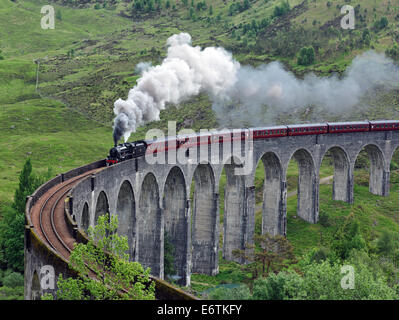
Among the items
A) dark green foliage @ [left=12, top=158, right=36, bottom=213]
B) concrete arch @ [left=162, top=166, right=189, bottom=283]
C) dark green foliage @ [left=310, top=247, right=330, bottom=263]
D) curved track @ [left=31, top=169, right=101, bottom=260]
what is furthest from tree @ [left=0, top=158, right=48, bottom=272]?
dark green foliage @ [left=310, top=247, right=330, bottom=263]

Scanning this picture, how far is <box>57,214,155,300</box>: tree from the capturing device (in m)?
26.9

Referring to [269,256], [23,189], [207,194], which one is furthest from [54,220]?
[269,256]

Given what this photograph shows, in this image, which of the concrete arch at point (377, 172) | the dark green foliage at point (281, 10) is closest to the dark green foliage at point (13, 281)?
the concrete arch at point (377, 172)

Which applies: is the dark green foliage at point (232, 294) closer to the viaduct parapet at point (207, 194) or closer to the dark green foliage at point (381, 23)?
the viaduct parapet at point (207, 194)

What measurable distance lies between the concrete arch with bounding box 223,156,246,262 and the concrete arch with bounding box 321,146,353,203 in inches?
708

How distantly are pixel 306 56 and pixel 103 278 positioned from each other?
102m

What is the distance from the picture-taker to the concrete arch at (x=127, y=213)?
165 ft

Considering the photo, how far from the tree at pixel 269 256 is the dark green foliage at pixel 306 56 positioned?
Answer: 229ft

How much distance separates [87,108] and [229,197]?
60374 mm

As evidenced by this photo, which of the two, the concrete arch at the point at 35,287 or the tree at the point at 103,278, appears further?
the concrete arch at the point at 35,287

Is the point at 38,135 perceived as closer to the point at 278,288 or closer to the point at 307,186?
the point at 307,186

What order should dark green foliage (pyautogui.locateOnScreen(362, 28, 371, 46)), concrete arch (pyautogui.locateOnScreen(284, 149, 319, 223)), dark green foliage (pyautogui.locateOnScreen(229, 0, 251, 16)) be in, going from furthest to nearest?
1. dark green foliage (pyautogui.locateOnScreen(229, 0, 251, 16))
2. dark green foliage (pyautogui.locateOnScreen(362, 28, 371, 46))
3. concrete arch (pyautogui.locateOnScreen(284, 149, 319, 223))

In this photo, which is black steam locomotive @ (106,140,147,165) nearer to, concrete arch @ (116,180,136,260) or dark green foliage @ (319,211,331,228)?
concrete arch @ (116,180,136,260)

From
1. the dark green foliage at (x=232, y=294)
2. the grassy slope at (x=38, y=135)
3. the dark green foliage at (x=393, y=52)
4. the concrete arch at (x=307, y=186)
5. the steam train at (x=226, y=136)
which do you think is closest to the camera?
the dark green foliage at (x=232, y=294)
